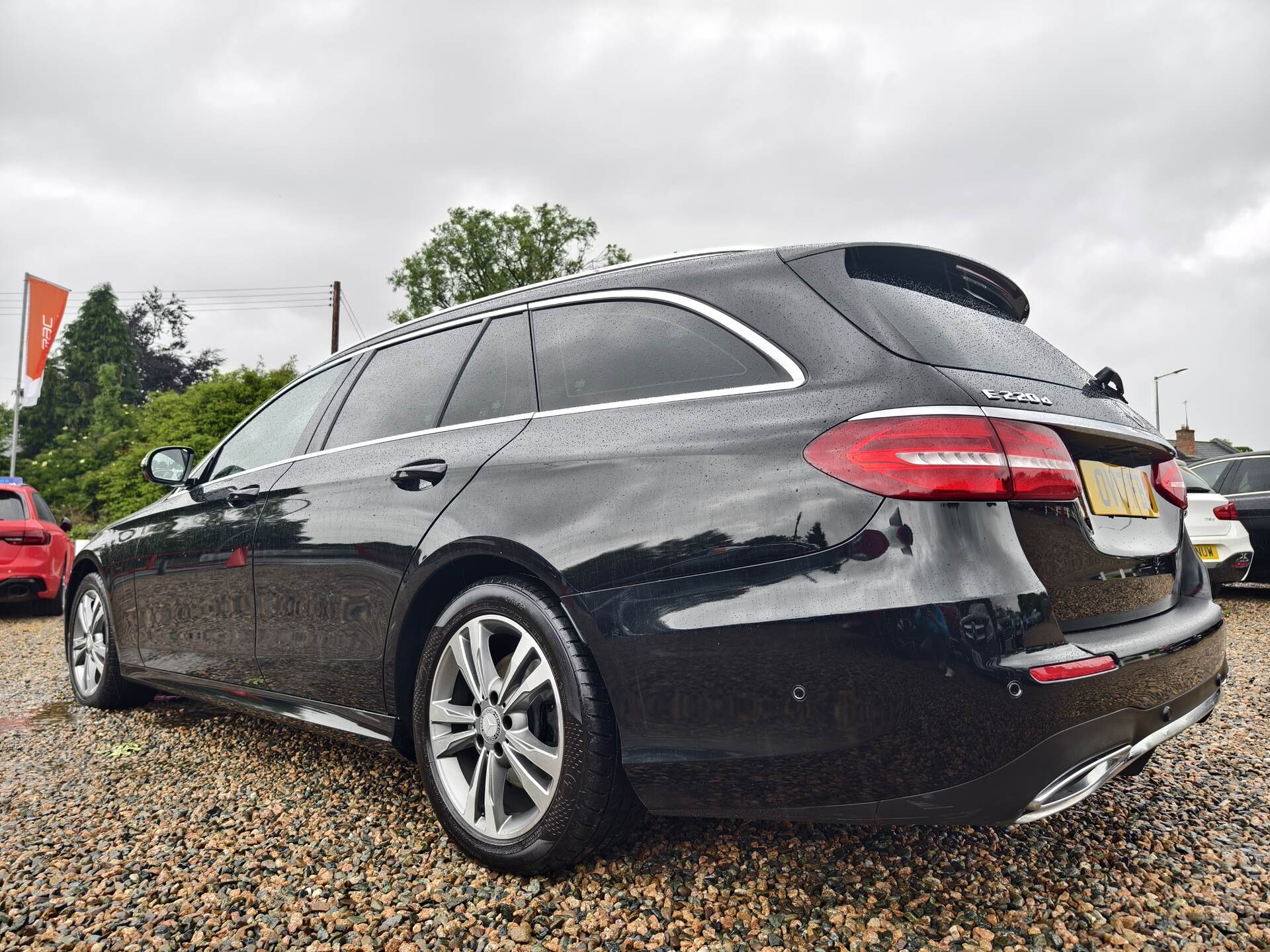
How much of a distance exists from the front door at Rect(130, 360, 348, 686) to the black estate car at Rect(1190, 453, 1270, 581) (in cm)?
834

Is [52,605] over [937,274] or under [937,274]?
under

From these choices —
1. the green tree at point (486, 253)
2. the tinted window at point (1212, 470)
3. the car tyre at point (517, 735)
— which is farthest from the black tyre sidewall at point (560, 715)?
the green tree at point (486, 253)

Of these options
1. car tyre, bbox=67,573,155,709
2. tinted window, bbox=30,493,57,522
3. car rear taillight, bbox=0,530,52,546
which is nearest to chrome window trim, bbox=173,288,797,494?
car tyre, bbox=67,573,155,709

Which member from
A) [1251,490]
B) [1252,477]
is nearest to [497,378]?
[1251,490]

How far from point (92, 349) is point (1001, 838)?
62.9 metres

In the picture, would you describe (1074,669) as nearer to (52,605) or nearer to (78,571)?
(78,571)

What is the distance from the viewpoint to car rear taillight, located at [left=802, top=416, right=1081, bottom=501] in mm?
1708

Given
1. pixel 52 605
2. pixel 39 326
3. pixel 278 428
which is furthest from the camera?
pixel 39 326

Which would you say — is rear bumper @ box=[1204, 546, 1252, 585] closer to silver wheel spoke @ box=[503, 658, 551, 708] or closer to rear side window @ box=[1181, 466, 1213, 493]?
rear side window @ box=[1181, 466, 1213, 493]

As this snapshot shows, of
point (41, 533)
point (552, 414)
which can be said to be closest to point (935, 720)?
point (552, 414)

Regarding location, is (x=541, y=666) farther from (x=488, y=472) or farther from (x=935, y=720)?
(x=935, y=720)

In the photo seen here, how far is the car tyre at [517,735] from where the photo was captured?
2057 mm

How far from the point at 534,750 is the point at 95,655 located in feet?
11.4

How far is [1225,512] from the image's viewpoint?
25.5ft
